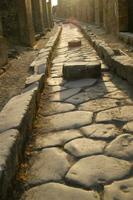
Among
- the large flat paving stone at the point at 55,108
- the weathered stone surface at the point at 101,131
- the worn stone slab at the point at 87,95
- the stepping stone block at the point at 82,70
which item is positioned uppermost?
the stepping stone block at the point at 82,70

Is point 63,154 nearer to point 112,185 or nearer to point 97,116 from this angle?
point 112,185

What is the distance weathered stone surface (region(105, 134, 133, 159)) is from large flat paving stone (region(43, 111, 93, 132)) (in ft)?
1.76

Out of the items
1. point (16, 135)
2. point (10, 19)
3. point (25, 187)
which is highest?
point (10, 19)

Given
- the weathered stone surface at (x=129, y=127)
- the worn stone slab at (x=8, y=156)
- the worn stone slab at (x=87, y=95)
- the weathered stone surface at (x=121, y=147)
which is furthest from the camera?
the worn stone slab at (x=87, y=95)

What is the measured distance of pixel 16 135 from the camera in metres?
2.64

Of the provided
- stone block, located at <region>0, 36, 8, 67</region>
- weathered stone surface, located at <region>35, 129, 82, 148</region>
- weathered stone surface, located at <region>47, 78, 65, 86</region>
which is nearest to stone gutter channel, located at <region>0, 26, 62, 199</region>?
weathered stone surface, located at <region>35, 129, 82, 148</region>

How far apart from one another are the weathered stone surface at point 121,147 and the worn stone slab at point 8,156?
0.76 meters

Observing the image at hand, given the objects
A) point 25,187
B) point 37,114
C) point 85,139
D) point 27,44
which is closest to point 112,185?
point 25,187

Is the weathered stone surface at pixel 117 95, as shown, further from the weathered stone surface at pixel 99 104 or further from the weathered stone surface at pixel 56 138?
the weathered stone surface at pixel 56 138

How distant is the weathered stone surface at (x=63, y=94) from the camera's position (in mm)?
4512

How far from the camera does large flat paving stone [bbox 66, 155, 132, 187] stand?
2311mm

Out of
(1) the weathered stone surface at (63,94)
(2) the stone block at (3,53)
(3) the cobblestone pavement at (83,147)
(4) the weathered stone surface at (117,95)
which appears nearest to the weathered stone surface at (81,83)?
(1) the weathered stone surface at (63,94)

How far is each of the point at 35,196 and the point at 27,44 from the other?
9674mm

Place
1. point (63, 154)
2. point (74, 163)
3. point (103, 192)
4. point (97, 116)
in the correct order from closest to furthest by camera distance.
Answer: point (103, 192), point (74, 163), point (63, 154), point (97, 116)
